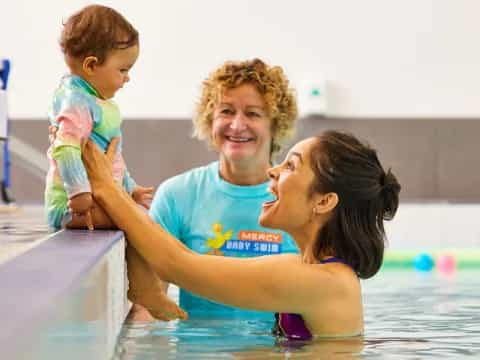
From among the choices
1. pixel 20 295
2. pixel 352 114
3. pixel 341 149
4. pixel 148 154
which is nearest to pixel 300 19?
pixel 352 114

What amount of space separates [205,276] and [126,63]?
63cm

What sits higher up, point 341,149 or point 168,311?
point 341,149

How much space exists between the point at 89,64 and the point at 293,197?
673mm

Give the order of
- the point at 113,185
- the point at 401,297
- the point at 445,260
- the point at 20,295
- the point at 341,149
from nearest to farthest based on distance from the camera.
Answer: the point at 20,295 → the point at 113,185 → the point at 341,149 → the point at 401,297 → the point at 445,260

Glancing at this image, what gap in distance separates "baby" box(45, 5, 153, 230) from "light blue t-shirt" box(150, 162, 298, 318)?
1.06 metres

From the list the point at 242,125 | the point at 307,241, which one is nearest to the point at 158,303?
the point at 307,241

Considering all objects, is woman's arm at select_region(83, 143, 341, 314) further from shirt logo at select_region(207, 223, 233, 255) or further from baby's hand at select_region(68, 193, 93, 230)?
shirt logo at select_region(207, 223, 233, 255)

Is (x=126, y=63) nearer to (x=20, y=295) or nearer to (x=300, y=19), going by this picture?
(x=20, y=295)

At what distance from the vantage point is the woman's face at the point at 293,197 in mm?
2785

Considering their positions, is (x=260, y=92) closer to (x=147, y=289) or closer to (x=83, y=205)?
(x=147, y=289)

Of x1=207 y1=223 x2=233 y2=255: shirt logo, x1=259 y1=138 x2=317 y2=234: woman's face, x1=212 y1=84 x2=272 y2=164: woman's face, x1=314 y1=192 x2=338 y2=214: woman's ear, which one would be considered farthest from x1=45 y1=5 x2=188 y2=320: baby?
x1=212 y1=84 x2=272 y2=164: woman's face

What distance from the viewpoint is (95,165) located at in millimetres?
2605

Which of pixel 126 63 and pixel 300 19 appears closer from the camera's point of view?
pixel 126 63

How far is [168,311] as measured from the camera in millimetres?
2967
